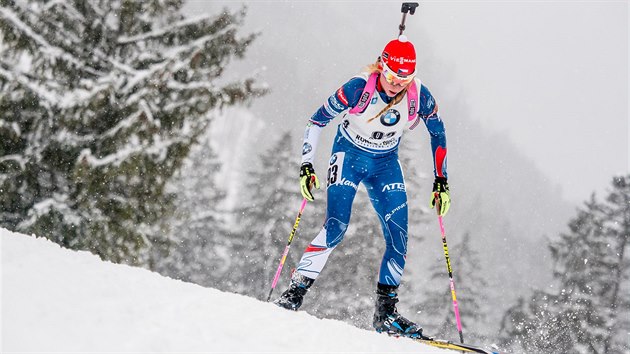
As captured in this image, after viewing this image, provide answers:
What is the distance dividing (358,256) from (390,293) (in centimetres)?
1692

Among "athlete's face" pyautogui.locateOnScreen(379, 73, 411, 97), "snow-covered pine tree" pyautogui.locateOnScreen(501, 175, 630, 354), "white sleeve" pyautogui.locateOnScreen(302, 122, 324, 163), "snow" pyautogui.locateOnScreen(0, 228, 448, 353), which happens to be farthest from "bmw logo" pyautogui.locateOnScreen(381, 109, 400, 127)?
"snow-covered pine tree" pyautogui.locateOnScreen(501, 175, 630, 354)

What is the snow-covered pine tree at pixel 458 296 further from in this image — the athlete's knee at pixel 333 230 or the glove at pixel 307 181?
the glove at pixel 307 181

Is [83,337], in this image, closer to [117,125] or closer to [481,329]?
[117,125]

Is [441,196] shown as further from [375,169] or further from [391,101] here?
[391,101]

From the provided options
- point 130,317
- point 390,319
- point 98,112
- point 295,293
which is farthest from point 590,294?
point 130,317

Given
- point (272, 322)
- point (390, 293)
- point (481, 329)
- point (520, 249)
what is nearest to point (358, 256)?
point (390, 293)

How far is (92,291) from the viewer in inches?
172

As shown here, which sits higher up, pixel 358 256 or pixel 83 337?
pixel 83 337

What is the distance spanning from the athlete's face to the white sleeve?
99 cm

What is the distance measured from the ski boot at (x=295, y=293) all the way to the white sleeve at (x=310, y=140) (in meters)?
1.34

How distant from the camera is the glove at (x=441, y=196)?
641 cm

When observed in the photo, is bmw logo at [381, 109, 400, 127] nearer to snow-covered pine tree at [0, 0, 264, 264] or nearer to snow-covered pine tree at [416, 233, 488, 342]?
snow-covered pine tree at [0, 0, 264, 264]

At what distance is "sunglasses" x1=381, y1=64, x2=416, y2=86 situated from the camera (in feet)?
18.9

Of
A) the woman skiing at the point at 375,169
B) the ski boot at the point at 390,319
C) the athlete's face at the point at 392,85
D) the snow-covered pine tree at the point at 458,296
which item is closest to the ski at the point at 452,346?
the ski boot at the point at 390,319
